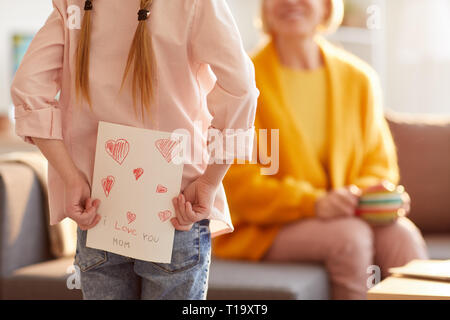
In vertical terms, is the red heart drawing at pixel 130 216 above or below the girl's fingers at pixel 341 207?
above

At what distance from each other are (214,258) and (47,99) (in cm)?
98

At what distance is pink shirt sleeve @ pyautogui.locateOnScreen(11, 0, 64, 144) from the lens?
779 millimetres

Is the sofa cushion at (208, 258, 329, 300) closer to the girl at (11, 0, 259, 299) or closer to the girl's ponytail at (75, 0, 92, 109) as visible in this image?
the girl at (11, 0, 259, 299)

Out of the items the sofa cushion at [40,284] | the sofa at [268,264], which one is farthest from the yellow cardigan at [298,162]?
the sofa cushion at [40,284]

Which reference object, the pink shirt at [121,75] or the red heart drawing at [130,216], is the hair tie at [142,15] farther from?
the red heart drawing at [130,216]

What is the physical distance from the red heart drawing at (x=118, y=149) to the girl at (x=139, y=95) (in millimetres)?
31

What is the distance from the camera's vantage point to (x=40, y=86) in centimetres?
79

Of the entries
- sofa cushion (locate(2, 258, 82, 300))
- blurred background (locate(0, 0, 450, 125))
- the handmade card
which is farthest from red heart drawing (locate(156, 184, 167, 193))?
blurred background (locate(0, 0, 450, 125))

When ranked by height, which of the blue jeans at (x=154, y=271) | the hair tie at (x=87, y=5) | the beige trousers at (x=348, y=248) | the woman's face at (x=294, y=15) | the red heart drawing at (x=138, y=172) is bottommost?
the beige trousers at (x=348, y=248)

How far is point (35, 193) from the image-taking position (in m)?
1.66

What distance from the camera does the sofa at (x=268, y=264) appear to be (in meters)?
1.38

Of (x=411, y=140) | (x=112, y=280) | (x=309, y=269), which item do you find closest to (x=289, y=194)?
(x=309, y=269)

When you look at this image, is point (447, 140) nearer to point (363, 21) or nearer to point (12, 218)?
point (12, 218)

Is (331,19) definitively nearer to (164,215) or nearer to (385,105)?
(164,215)
